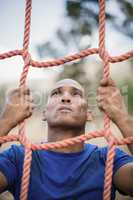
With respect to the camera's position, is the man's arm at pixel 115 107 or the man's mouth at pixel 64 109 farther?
the man's mouth at pixel 64 109

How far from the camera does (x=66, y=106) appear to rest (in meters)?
1.07

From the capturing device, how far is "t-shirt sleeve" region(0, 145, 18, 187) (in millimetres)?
947

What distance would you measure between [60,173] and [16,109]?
0.18m

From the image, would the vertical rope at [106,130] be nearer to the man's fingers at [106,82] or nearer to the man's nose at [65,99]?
the man's fingers at [106,82]

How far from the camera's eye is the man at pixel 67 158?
0.90 m

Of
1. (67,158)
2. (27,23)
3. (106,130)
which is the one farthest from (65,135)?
(27,23)

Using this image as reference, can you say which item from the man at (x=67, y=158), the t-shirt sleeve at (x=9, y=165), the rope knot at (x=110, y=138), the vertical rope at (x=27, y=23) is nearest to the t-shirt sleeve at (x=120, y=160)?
the man at (x=67, y=158)

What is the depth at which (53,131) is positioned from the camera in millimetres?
1062

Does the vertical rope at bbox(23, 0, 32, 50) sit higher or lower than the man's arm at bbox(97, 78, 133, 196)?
higher

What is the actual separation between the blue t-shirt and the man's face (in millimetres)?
72

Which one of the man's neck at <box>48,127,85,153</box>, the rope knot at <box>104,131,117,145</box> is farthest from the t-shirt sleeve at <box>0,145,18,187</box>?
the rope knot at <box>104,131,117,145</box>

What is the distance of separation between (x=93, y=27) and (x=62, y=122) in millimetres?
3185

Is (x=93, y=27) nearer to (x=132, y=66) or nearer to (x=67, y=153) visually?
(x=132, y=66)

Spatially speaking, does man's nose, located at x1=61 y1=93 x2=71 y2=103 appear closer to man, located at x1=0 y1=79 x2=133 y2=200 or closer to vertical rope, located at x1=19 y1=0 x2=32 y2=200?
man, located at x1=0 y1=79 x2=133 y2=200
